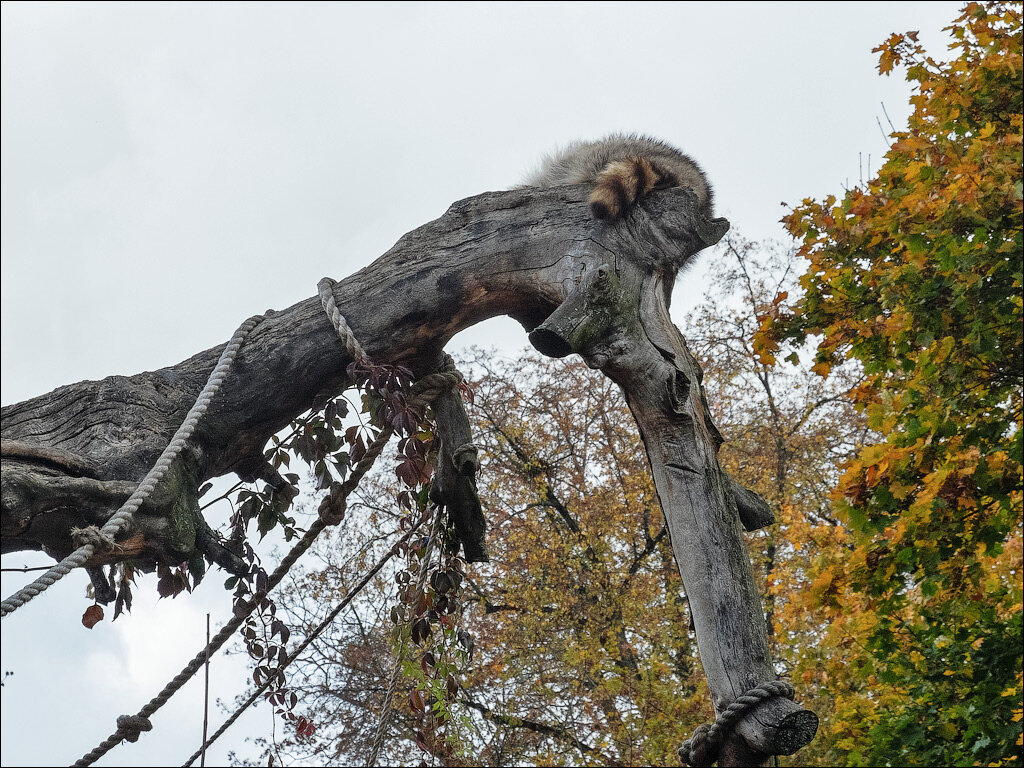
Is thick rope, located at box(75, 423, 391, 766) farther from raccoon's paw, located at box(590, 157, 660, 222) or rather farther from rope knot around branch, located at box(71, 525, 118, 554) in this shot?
raccoon's paw, located at box(590, 157, 660, 222)

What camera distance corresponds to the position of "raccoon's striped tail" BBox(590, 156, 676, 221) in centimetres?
274

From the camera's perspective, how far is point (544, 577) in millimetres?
10680

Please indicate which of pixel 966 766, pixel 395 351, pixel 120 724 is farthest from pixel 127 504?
pixel 966 766

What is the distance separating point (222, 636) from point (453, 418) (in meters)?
0.99

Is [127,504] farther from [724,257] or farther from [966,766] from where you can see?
[724,257]

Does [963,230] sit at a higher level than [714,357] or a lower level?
lower

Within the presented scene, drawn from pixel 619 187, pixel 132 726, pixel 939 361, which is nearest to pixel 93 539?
pixel 132 726

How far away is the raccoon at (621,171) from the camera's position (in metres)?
2.75

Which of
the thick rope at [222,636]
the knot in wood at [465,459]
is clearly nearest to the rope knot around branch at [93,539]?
the thick rope at [222,636]

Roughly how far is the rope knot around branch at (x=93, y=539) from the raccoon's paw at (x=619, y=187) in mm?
1639

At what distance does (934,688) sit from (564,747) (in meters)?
5.38

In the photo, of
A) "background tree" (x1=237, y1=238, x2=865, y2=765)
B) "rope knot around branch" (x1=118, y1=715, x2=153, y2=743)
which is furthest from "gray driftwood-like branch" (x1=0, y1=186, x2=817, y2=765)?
"background tree" (x1=237, y1=238, x2=865, y2=765)

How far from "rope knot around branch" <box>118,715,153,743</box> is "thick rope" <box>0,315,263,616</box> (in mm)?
656

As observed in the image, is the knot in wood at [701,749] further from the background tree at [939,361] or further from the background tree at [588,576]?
the background tree at [588,576]
